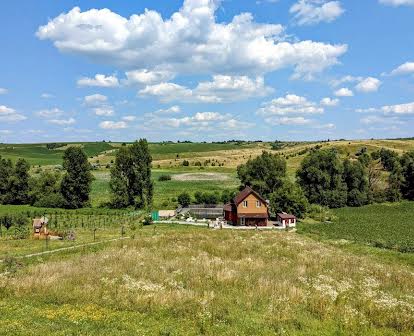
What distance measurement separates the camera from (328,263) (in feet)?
113

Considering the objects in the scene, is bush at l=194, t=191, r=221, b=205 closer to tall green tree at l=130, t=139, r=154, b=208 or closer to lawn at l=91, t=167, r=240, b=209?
lawn at l=91, t=167, r=240, b=209

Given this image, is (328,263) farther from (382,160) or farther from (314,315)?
(382,160)

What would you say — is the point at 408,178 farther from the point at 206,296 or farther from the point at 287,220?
the point at 206,296

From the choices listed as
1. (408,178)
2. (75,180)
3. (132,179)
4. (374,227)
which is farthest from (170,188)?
(374,227)

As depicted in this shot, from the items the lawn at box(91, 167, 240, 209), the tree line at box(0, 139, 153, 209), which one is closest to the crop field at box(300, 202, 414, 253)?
the lawn at box(91, 167, 240, 209)

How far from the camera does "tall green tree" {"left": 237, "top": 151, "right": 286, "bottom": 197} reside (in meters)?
80.4

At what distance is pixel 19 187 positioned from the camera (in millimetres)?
89750

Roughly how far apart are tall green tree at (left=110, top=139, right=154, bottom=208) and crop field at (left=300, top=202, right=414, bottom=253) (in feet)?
116

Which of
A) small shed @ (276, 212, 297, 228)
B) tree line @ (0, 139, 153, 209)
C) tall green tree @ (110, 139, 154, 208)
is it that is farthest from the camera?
tall green tree @ (110, 139, 154, 208)

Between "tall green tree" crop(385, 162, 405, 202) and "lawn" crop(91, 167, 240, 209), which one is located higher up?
"tall green tree" crop(385, 162, 405, 202)

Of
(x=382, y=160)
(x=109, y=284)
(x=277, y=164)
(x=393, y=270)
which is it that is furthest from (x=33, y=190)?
(x=382, y=160)

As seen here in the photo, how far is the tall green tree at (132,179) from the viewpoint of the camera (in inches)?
3339

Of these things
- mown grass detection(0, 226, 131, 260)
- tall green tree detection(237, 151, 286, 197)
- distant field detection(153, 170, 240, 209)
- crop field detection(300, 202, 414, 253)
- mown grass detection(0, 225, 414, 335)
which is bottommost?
crop field detection(300, 202, 414, 253)

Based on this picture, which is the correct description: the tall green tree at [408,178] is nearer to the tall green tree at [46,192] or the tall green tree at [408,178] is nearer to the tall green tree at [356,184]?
the tall green tree at [356,184]
